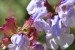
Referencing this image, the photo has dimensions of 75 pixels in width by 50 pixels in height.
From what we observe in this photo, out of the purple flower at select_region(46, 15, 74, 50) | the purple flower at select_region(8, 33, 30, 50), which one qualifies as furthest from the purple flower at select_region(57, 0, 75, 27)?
the purple flower at select_region(8, 33, 30, 50)

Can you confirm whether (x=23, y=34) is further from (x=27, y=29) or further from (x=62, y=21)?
(x=62, y=21)

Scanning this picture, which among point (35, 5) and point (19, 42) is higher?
point (35, 5)

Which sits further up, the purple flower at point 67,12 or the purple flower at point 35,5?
the purple flower at point 35,5

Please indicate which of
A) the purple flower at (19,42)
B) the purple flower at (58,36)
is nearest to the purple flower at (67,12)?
the purple flower at (58,36)

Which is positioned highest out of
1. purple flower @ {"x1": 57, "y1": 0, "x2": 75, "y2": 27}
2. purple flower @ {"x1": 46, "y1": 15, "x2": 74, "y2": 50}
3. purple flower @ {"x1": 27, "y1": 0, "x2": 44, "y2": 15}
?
purple flower @ {"x1": 27, "y1": 0, "x2": 44, "y2": 15}

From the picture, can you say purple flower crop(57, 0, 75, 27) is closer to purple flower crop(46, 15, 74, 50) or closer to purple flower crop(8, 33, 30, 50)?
purple flower crop(46, 15, 74, 50)

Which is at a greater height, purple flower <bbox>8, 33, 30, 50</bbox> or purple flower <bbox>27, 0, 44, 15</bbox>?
purple flower <bbox>27, 0, 44, 15</bbox>

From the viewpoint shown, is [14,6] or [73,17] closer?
[73,17]

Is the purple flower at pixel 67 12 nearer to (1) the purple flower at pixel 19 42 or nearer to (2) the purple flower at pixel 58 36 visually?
(2) the purple flower at pixel 58 36

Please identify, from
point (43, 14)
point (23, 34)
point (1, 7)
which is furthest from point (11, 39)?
point (1, 7)

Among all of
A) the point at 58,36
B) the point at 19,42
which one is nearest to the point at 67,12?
Answer: the point at 58,36

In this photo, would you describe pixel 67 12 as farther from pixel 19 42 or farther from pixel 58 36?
pixel 19 42
